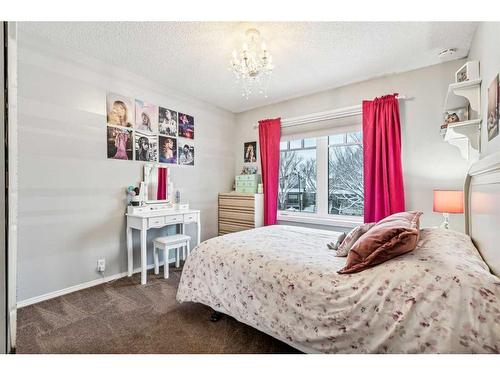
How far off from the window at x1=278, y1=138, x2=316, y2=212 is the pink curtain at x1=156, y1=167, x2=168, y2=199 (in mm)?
1828

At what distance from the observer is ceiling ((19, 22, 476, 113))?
204 cm

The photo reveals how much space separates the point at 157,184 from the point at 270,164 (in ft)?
5.79

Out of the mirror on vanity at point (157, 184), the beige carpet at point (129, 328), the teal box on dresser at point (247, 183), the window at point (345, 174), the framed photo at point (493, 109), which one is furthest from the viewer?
the teal box on dresser at point (247, 183)

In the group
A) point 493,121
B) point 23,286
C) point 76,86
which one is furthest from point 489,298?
point 76,86

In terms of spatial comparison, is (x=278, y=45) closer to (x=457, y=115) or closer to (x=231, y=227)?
(x=457, y=115)

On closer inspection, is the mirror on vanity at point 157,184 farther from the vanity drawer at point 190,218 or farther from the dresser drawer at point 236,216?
the dresser drawer at point 236,216

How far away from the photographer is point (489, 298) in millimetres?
935

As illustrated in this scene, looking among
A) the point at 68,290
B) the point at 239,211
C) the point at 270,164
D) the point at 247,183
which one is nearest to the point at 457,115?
the point at 270,164

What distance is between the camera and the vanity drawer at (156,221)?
2.74 meters

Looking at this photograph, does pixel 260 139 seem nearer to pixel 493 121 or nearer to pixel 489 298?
pixel 493 121

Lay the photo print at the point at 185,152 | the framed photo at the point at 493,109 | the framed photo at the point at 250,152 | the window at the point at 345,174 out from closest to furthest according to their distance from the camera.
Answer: the framed photo at the point at 493,109 < the window at the point at 345,174 < the photo print at the point at 185,152 < the framed photo at the point at 250,152

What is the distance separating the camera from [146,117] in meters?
3.09

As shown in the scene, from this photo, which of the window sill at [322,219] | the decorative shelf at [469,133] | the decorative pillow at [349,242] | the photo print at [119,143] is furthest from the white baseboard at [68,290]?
the decorative shelf at [469,133]

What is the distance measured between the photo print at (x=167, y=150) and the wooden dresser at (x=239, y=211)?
1.12 metres
